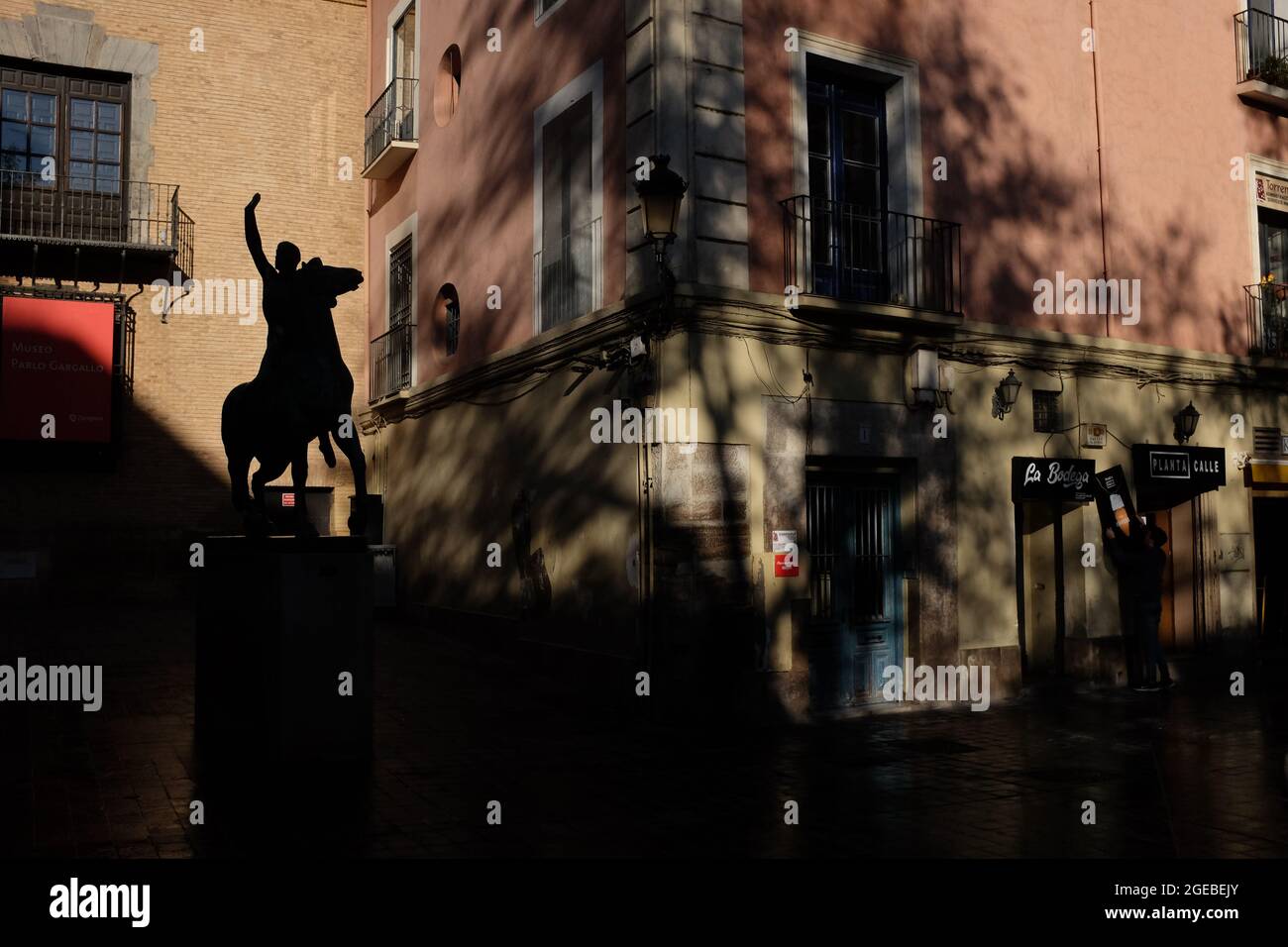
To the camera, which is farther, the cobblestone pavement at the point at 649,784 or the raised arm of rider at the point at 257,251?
the raised arm of rider at the point at 257,251

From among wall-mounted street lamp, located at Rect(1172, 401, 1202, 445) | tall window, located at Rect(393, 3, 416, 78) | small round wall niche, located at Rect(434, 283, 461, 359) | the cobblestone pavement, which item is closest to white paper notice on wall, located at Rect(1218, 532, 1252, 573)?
wall-mounted street lamp, located at Rect(1172, 401, 1202, 445)

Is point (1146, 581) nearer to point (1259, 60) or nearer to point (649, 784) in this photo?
point (649, 784)

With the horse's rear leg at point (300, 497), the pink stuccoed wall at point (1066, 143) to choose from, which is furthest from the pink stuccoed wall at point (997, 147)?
the horse's rear leg at point (300, 497)

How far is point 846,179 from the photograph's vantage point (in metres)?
12.0

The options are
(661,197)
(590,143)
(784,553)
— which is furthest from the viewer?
(590,143)

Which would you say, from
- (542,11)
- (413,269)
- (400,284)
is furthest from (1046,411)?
(400,284)

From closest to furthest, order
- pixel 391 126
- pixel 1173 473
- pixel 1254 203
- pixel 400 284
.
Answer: pixel 1173 473 → pixel 1254 203 → pixel 391 126 → pixel 400 284

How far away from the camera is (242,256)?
1900 centimetres

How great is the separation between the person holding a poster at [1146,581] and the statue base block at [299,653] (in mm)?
8861

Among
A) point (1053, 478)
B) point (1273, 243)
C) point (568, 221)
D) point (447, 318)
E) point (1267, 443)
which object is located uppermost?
point (1273, 243)

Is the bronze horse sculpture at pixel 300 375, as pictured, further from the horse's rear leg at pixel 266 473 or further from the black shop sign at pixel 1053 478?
the black shop sign at pixel 1053 478

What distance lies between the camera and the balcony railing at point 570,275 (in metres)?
11.9

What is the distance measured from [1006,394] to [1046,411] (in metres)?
0.94

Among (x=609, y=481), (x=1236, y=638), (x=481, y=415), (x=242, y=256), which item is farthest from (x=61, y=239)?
(x=1236, y=638)
